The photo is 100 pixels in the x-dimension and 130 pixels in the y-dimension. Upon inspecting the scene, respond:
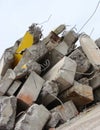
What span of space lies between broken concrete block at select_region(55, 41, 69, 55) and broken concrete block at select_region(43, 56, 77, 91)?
0.39 metres

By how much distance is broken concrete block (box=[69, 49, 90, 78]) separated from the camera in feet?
13.4

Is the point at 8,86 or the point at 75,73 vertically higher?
the point at 8,86

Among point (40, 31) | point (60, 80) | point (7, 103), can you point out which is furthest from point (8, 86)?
point (40, 31)

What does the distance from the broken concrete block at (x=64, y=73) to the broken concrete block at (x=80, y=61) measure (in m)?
0.21

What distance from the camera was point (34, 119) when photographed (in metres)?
3.43

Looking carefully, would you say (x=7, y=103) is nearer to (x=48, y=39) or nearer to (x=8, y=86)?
(x=8, y=86)

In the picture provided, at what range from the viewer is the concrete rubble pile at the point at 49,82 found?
352 cm

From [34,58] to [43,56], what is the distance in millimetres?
169

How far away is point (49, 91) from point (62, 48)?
0.81 meters

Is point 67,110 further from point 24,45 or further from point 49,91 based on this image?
point 24,45

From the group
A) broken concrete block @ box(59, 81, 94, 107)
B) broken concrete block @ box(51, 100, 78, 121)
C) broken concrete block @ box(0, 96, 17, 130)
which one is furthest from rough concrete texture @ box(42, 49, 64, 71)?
broken concrete block @ box(0, 96, 17, 130)

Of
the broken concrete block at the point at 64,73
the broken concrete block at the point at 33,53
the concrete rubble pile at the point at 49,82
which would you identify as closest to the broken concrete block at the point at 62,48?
the concrete rubble pile at the point at 49,82

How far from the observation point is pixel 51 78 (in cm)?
387

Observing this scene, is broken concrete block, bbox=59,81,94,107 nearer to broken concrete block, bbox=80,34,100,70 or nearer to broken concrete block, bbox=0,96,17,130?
broken concrete block, bbox=80,34,100,70
